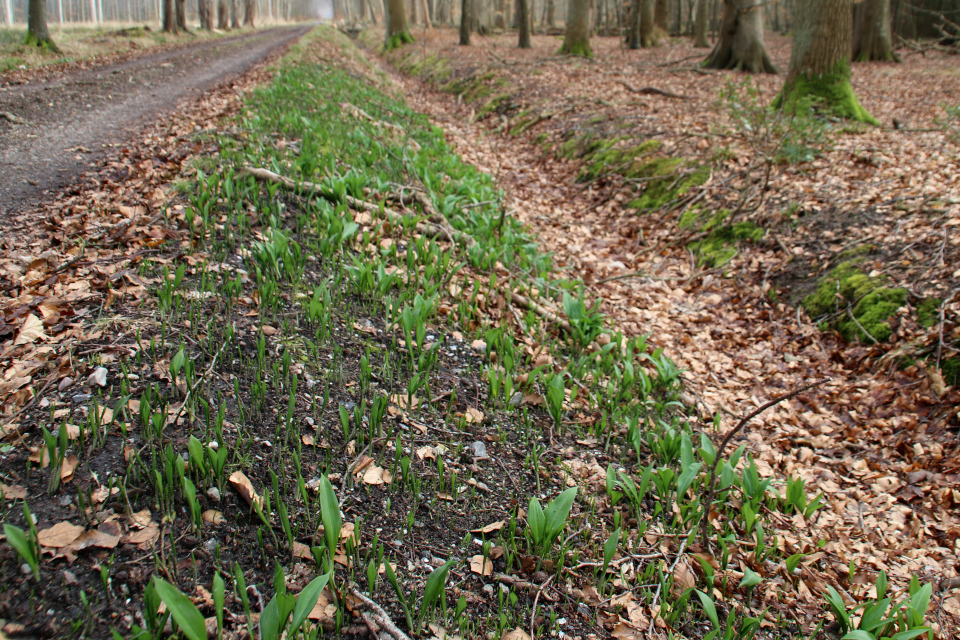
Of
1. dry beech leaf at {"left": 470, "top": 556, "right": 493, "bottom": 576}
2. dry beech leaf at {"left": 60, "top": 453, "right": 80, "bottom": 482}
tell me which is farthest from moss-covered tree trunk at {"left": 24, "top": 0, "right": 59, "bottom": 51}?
dry beech leaf at {"left": 470, "top": 556, "right": 493, "bottom": 576}

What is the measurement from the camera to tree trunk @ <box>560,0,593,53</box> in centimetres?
1698

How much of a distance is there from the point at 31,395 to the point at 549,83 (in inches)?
517

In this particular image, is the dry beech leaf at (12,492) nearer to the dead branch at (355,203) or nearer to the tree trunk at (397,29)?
the dead branch at (355,203)

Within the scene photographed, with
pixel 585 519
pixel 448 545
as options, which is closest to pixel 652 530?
pixel 585 519

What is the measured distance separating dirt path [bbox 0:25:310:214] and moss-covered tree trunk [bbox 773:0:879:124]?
29.8 feet

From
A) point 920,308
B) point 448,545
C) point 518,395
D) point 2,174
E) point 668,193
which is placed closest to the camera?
point 448,545

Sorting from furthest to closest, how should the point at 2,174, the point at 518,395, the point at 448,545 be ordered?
the point at 2,174, the point at 518,395, the point at 448,545

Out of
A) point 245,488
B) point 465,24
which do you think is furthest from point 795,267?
point 465,24

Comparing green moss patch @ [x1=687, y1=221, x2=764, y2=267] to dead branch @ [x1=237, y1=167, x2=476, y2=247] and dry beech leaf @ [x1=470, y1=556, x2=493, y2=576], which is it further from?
dry beech leaf @ [x1=470, y1=556, x2=493, y2=576]

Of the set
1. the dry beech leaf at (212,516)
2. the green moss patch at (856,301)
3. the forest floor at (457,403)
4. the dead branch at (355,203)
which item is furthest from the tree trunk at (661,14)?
the dry beech leaf at (212,516)

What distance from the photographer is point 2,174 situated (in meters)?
5.25

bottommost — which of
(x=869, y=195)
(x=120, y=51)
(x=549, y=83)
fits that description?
(x=869, y=195)

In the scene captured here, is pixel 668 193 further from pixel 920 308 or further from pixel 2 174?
pixel 2 174

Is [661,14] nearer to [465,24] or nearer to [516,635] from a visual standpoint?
[465,24]
